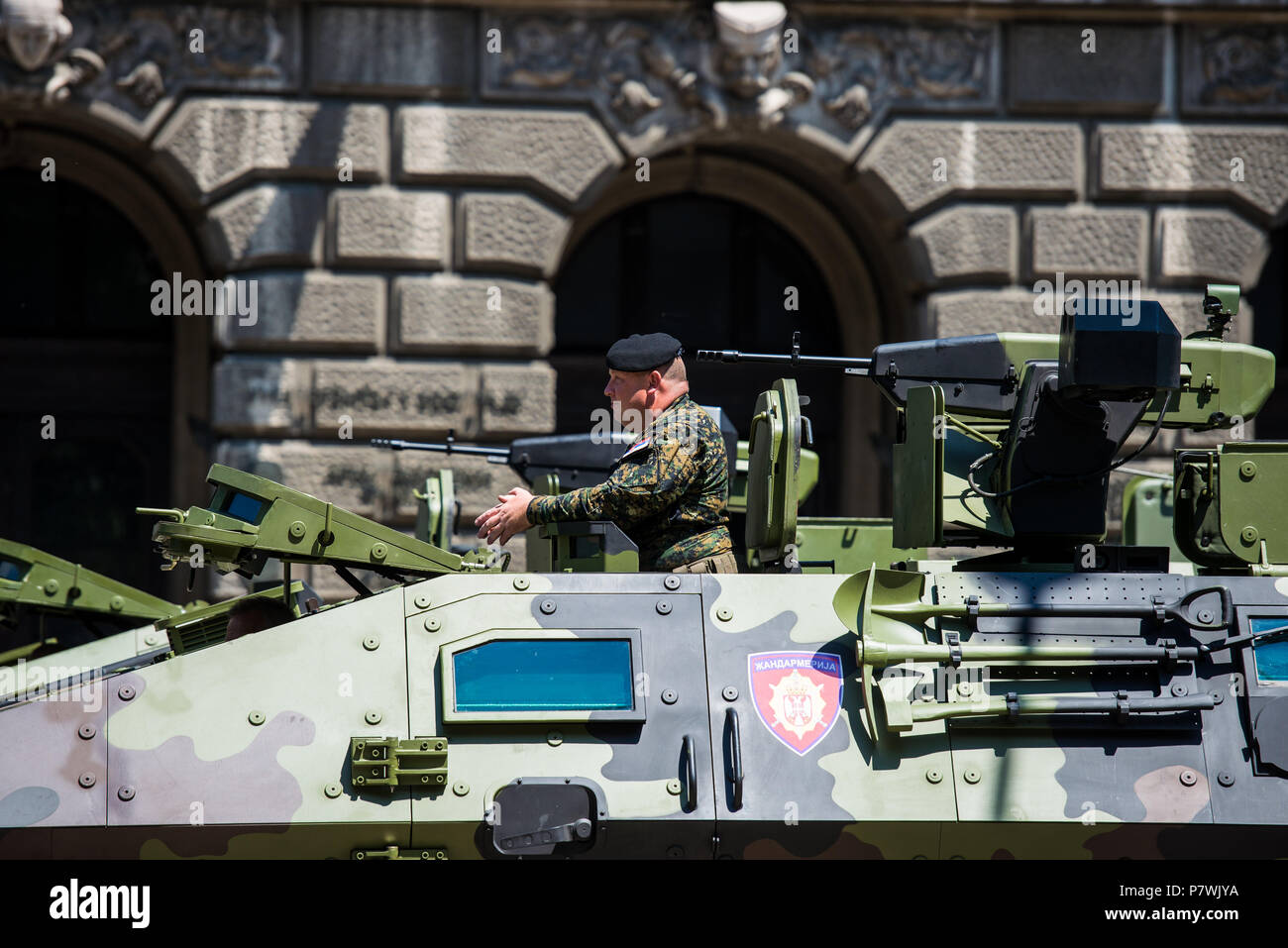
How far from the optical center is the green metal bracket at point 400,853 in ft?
13.0

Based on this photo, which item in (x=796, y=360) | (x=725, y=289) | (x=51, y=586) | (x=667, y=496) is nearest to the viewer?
(x=667, y=496)

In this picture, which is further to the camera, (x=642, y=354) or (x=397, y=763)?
(x=642, y=354)

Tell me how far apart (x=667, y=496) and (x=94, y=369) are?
655 centimetres

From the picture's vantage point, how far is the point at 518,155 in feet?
30.5

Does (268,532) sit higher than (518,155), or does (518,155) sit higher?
(518,155)

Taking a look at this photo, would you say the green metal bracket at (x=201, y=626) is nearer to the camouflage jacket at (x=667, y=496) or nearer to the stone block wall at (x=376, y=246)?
the camouflage jacket at (x=667, y=496)

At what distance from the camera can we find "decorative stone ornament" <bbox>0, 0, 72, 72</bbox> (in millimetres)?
8789

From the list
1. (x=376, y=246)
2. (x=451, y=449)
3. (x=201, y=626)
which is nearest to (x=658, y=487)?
(x=201, y=626)

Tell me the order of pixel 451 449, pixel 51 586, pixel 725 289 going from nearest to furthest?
1. pixel 51 586
2. pixel 451 449
3. pixel 725 289

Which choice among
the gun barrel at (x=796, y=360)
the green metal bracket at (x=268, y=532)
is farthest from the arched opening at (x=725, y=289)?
the green metal bracket at (x=268, y=532)

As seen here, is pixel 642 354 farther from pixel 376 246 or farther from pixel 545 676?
pixel 376 246

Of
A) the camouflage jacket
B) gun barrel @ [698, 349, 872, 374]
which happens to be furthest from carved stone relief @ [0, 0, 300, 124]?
the camouflage jacket
